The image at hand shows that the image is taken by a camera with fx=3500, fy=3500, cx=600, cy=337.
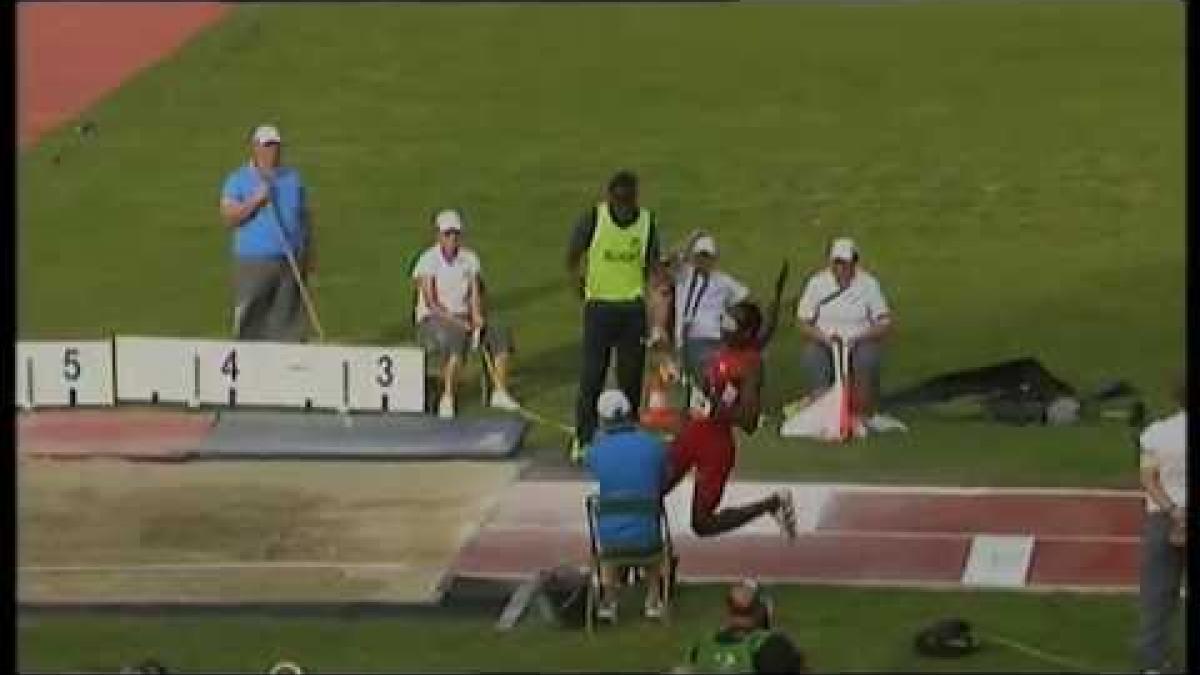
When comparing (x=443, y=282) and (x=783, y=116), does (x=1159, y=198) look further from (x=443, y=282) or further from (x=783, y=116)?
(x=443, y=282)

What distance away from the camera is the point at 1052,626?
17.0 metres

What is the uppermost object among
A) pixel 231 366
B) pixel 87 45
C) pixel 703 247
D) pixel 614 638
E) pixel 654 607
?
pixel 87 45

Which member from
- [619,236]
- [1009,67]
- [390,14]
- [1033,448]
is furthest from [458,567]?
[390,14]

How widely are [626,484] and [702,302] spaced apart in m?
4.79

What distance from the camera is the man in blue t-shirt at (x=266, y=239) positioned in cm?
2214

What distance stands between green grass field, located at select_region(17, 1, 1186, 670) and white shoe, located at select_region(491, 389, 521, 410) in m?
0.21

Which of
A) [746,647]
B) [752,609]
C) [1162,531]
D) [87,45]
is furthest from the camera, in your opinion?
[87,45]

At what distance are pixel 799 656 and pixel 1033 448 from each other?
6307mm

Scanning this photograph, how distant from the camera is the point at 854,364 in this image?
2119cm

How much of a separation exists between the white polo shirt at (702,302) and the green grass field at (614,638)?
3.95m

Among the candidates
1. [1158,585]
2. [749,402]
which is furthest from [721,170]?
[1158,585]

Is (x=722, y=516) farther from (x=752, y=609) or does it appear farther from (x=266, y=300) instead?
(x=266, y=300)

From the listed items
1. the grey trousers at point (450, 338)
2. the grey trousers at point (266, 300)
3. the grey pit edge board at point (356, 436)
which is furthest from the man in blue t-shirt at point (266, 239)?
the grey trousers at point (450, 338)

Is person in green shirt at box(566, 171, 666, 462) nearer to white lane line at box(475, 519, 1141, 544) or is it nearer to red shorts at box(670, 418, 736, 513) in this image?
white lane line at box(475, 519, 1141, 544)
